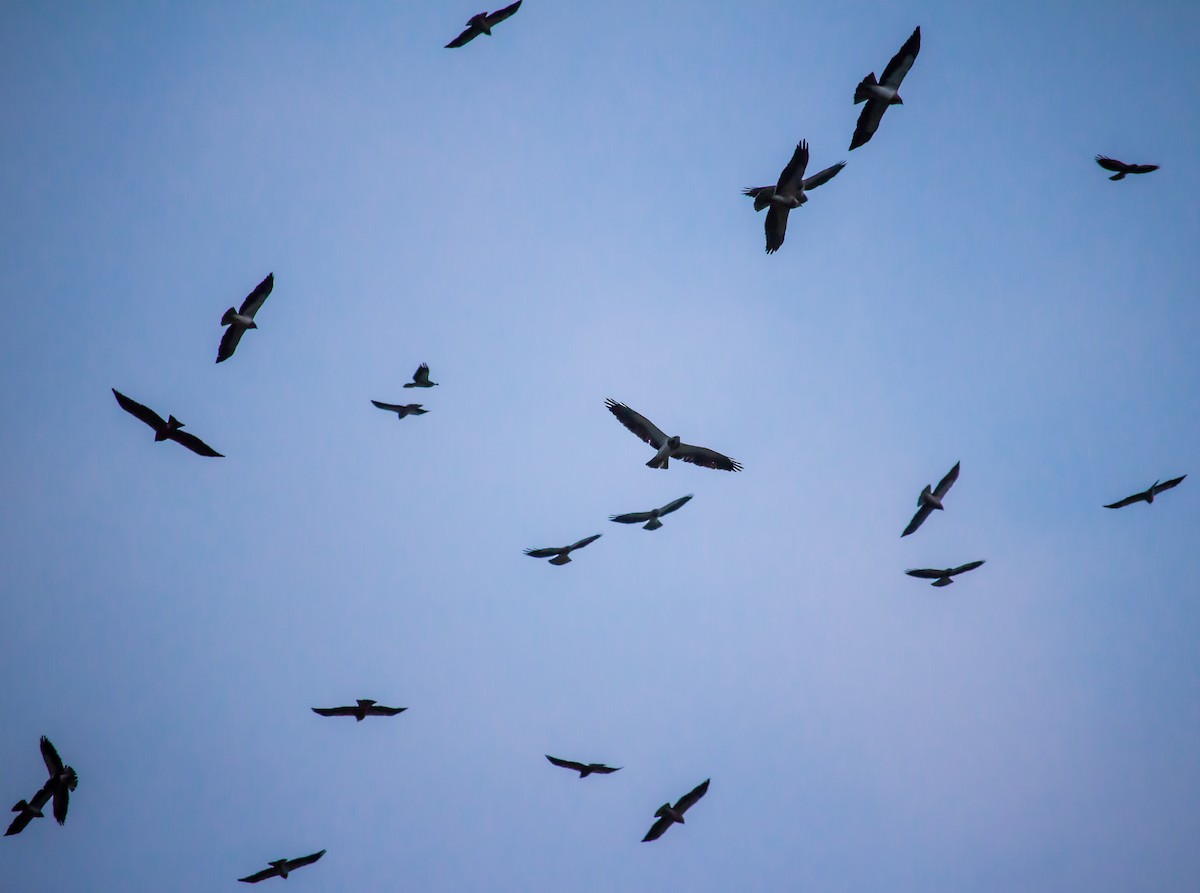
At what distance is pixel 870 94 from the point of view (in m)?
14.3

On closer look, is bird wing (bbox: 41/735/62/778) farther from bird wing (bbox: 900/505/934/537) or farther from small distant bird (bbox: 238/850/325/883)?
bird wing (bbox: 900/505/934/537)

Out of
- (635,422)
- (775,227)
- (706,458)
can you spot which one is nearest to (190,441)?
(635,422)

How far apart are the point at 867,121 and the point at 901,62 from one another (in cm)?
102

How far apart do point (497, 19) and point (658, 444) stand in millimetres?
10577

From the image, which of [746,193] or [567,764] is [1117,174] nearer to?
[746,193]

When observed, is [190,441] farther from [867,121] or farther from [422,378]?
[867,121]

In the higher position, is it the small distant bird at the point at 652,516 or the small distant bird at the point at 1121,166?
the small distant bird at the point at 1121,166

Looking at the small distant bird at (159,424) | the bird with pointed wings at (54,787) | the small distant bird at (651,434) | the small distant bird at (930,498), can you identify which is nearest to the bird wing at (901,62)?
the small distant bird at (651,434)

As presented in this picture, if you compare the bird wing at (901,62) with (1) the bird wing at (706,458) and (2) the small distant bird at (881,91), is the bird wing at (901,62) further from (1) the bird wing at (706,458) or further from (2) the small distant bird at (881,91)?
(1) the bird wing at (706,458)

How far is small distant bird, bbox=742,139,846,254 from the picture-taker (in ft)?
45.9

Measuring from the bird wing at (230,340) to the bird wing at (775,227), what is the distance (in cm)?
1005

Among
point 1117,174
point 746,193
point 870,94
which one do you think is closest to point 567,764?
point 746,193

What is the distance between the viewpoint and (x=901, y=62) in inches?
553

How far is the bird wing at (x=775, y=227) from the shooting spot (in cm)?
1477
